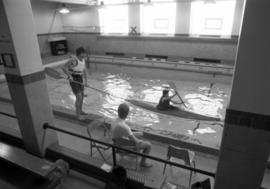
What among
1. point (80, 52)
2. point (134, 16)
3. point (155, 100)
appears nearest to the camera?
point (80, 52)

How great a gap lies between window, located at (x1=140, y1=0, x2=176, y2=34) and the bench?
702cm

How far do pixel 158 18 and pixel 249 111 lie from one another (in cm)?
766

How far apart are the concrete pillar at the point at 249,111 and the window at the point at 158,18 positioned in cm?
713

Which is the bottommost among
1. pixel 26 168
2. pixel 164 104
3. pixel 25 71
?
pixel 26 168

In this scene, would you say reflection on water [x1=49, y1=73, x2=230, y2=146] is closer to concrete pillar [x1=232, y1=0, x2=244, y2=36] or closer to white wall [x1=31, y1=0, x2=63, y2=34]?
concrete pillar [x1=232, y1=0, x2=244, y2=36]

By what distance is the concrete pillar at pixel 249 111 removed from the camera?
1.43 m

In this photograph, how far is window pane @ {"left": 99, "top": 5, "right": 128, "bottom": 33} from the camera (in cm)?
910

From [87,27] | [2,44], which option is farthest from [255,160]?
[87,27]

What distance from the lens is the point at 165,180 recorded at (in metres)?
2.55

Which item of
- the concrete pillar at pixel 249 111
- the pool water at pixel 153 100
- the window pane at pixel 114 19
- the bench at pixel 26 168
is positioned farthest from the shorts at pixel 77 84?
the window pane at pixel 114 19

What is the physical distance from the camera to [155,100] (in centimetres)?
569

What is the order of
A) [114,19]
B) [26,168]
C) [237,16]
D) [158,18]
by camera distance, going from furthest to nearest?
1. [114,19]
2. [158,18]
3. [237,16]
4. [26,168]

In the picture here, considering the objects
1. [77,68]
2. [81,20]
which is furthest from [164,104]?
[81,20]

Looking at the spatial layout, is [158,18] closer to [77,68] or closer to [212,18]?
[212,18]
